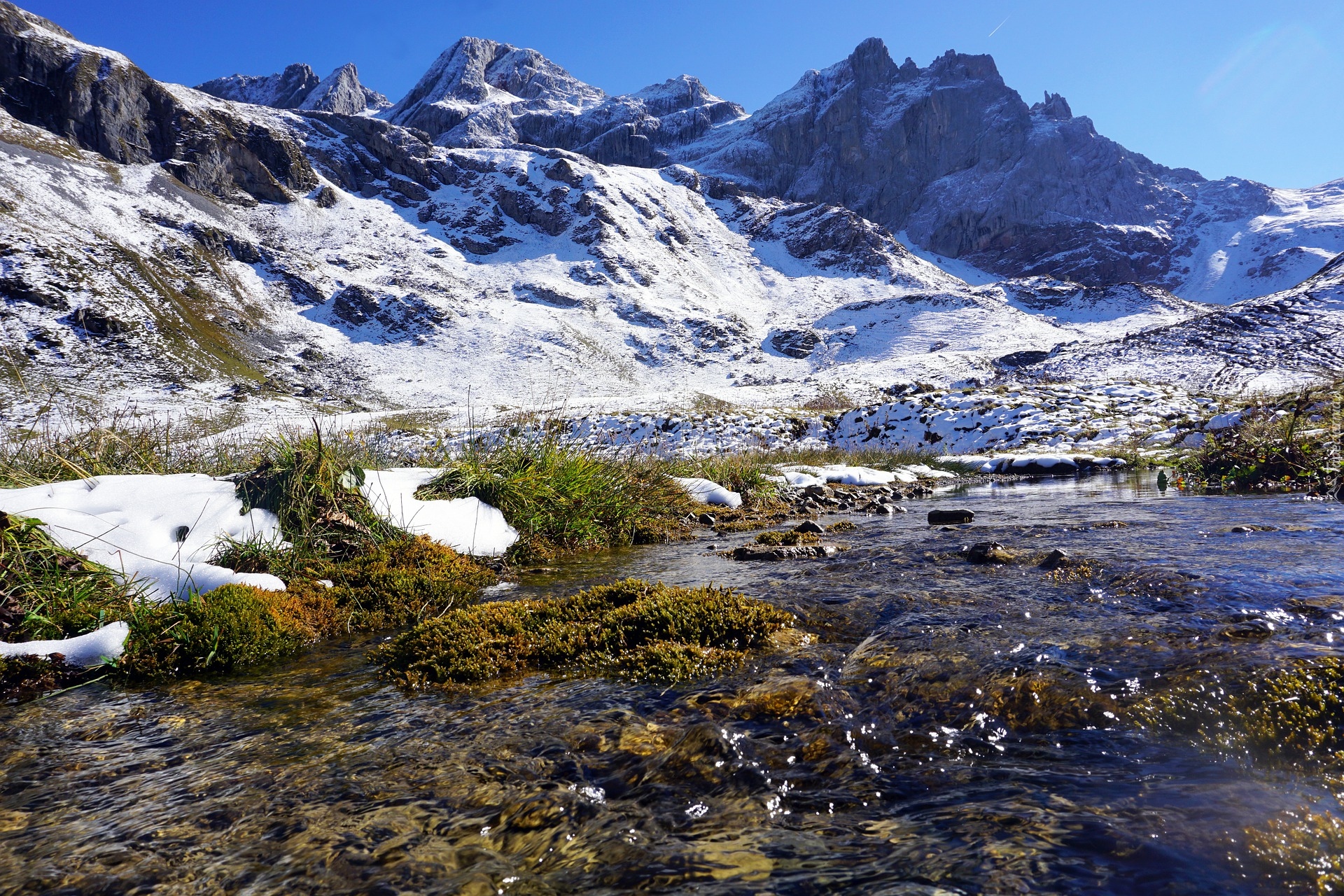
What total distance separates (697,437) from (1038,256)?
204555 mm

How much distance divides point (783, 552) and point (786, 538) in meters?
0.90

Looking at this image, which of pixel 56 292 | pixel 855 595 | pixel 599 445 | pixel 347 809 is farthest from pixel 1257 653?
pixel 56 292

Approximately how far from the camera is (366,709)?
116 inches

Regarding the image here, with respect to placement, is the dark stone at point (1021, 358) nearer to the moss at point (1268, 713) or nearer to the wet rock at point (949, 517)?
the wet rock at point (949, 517)

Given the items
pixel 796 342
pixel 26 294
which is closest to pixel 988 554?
pixel 26 294

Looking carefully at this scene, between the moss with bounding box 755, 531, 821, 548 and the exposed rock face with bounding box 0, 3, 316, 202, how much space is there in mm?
123411

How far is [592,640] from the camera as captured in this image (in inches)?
144

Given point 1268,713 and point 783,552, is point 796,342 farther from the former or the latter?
point 1268,713

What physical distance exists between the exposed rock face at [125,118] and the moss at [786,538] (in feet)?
405

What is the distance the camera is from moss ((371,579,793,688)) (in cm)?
329

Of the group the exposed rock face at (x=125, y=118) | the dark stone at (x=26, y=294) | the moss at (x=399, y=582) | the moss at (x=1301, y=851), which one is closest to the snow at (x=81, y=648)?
the moss at (x=399, y=582)

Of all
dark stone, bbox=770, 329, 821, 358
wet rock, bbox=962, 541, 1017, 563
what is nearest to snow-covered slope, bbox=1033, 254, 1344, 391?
wet rock, bbox=962, 541, 1017, 563

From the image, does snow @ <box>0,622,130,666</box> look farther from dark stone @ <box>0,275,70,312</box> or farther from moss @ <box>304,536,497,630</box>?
dark stone @ <box>0,275,70,312</box>

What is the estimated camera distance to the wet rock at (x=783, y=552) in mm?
6043
